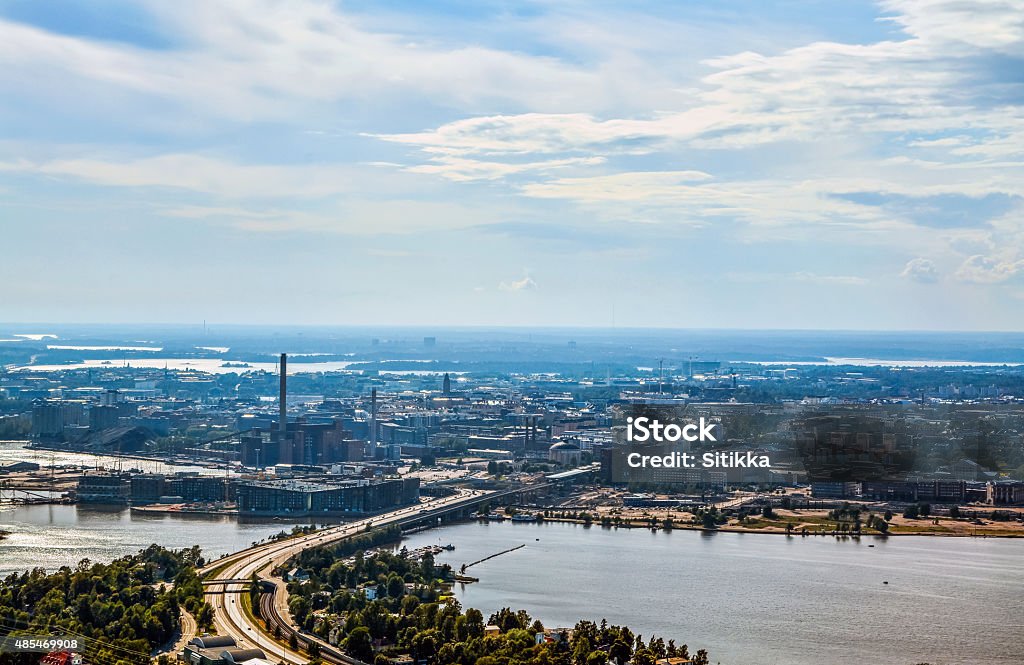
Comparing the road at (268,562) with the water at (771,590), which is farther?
the water at (771,590)

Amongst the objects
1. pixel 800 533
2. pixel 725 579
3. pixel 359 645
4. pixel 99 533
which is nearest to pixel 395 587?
pixel 359 645

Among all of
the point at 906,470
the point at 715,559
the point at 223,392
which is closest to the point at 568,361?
the point at 223,392

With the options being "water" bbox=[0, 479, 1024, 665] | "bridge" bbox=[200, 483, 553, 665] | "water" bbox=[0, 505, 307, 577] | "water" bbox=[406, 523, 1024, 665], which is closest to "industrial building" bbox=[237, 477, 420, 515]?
"bridge" bbox=[200, 483, 553, 665]

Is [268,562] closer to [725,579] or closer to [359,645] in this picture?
[359,645]

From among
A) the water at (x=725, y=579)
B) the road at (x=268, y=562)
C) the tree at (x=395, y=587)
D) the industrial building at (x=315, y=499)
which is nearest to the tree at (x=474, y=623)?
the water at (x=725, y=579)

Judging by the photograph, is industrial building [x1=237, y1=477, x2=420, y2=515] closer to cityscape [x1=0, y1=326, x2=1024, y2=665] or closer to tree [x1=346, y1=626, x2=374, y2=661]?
cityscape [x1=0, y1=326, x2=1024, y2=665]

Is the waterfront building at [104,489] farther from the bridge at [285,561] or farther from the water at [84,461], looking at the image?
the bridge at [285,561]
